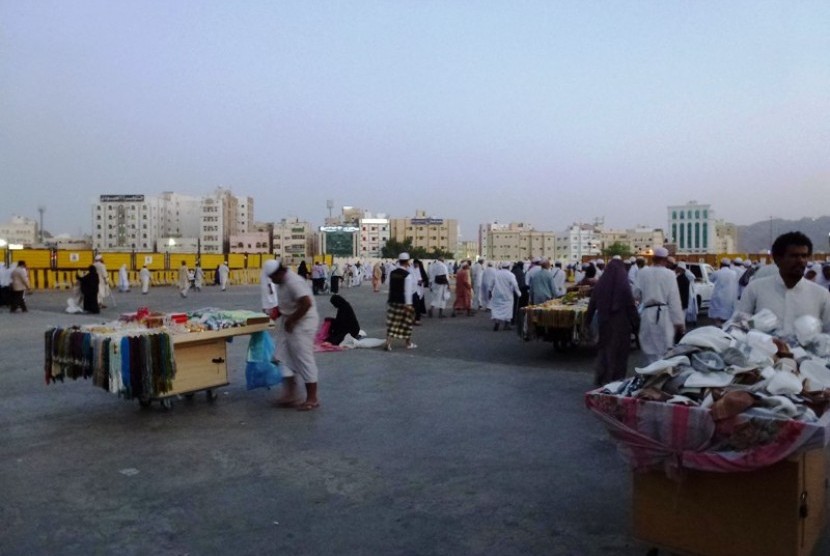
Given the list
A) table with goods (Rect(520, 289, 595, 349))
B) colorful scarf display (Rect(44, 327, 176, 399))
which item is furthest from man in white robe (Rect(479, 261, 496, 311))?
colorful scarf display (Rect(44, 327, 176, 399))

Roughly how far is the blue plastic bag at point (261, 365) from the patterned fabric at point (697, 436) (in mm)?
5403

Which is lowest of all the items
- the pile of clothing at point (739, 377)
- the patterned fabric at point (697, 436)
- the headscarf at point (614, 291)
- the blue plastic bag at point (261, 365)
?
the blue plastic bag at point (261, 365)

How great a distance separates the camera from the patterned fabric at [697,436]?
9.19ft

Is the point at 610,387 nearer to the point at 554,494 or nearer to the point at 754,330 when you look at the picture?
the point at 754,330

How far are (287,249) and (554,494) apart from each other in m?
126

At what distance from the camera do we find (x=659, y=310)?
299 inches

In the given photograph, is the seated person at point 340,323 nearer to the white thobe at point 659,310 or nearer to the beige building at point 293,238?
the white thobe at point 659,310

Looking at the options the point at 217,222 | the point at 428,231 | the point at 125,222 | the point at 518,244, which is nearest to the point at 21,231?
the point at 125,222

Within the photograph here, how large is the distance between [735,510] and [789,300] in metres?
1.77

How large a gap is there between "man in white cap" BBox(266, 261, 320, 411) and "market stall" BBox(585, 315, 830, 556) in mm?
4374

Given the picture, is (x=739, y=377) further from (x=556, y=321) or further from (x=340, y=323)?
(x=340, y=323)

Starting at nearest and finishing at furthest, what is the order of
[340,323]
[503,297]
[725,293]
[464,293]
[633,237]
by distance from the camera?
[340,323], [725,293], [503,297], [464,293], [633,237]

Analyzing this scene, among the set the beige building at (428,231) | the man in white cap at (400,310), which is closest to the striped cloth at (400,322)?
the man in white cap at (400,310)

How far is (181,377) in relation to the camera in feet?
23.8
